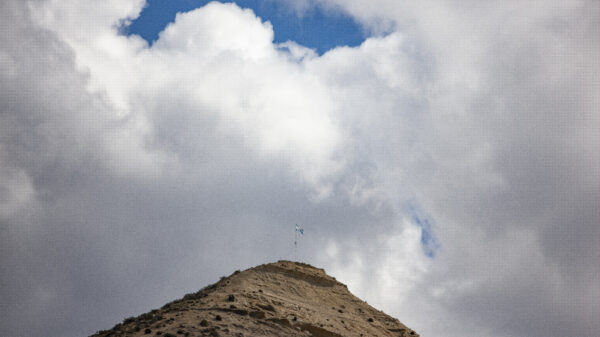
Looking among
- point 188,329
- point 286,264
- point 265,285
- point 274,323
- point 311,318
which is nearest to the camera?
point 188,329

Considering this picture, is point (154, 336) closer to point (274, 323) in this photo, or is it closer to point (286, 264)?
point (274, 323)

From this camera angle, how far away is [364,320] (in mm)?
60656

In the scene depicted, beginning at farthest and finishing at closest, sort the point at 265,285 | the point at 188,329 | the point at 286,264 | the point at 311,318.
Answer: the point at 286,264, the point at 265,285, the point at 311,318, the point at 188,329

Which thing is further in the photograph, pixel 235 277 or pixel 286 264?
pixel 286 264

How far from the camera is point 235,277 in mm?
60188

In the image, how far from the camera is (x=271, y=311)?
2045 inches

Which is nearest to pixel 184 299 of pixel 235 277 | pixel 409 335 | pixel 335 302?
pixel 235 277

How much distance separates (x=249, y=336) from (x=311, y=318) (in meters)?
8.85

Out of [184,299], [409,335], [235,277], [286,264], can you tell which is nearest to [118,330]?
[184,299]

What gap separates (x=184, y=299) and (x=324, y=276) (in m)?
16.1

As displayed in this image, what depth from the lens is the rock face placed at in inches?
1875

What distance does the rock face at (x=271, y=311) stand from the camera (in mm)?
47625

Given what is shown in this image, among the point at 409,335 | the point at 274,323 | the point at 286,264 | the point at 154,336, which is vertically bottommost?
the point at 154,336

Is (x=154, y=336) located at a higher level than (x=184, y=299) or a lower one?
lower
